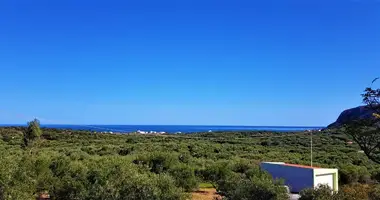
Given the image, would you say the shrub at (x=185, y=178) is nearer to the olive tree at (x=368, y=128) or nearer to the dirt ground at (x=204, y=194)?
the dirt ground at (x=204, y=194)

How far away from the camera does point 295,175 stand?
1905cm

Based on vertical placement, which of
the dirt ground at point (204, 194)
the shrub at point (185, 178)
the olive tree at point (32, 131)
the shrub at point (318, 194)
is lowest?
the dirt ground at point (204, 194)

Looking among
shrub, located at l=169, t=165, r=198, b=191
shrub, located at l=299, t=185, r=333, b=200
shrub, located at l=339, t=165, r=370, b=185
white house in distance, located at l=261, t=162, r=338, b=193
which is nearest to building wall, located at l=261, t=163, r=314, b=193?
white house in distance, located at l=261, t=162, r=338, b=193

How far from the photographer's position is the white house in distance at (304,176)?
60.5 feet

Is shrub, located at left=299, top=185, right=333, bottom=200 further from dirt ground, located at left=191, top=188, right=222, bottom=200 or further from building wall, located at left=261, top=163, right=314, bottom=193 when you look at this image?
building wall, located at left=261, top=163, right=314, bottom=193

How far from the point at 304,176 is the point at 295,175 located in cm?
48

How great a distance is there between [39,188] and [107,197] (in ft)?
A: 17.6

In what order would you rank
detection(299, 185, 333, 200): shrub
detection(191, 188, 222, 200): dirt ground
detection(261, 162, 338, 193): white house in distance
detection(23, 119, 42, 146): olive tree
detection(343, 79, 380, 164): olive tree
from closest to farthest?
1. detection(343, 79, 380, 164): olive tree
2. detection(299, 185, 333, 200): shrub
3. detection(191, 188, 222, 200): dirt ground
4. detection(261, 162, 338, 193): white house in distance
5. detection(23, 119, 42, 146): olive tree

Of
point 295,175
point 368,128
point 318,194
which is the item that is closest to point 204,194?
point 295,175

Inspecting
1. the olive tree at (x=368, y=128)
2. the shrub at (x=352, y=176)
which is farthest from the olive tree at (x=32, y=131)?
the olive tree at (x=368, y=128)

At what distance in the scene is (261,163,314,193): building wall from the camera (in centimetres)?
1848

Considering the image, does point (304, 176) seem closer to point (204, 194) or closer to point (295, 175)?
point (295, 175)

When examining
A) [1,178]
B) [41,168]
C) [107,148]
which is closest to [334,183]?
[41,168]

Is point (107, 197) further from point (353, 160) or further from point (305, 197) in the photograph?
point (353, 160)
